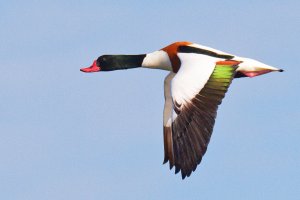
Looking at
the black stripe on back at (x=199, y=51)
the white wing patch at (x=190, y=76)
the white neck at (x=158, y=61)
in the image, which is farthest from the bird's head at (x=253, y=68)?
the white neck at (x=158, y=61)

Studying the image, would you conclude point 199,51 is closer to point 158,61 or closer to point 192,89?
point 158,61

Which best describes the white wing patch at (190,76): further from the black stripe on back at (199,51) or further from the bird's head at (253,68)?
the bird's head at (253,68)

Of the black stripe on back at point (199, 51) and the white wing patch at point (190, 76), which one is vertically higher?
the black stripe on back at point (199, 51)

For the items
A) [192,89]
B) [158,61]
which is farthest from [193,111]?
[158,61]

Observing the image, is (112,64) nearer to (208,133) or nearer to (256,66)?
(256,66)

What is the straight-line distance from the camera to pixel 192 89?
22.2 m

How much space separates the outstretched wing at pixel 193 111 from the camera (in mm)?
21641

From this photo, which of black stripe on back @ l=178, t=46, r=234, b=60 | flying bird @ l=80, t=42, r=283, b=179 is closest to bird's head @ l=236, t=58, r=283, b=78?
flying bird @ l=80, t=42, r=283, b=179

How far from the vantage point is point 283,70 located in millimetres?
23938

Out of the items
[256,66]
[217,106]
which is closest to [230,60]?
[256,66]

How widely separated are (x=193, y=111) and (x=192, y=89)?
468 millimetres

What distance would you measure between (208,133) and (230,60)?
2.66 meters

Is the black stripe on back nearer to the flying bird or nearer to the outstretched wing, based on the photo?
the flying bird

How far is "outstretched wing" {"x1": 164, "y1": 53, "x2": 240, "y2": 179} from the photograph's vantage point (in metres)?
21.6
